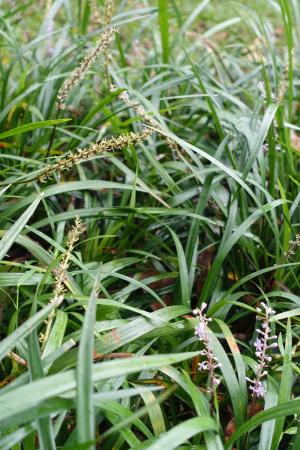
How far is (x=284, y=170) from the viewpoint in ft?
9.05

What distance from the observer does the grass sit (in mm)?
1371

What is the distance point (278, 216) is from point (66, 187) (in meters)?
0.92

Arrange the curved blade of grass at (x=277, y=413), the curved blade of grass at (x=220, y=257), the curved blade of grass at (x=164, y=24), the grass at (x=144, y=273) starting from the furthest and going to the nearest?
the curved blade of grass at (x=164, y=24) → the curved blade of grass at (x=220, y=257) → the curved blade of grass at (x=277, y=413) → the grass at (x=144, y=273)

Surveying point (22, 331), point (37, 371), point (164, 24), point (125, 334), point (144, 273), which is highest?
point (164, 24)

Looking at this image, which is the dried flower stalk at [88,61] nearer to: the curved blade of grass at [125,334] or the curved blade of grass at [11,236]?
the curved blade of grass at [11,236]

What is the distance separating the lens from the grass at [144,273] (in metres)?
1.37

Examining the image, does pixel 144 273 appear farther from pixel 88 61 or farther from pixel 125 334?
pixel 88 61

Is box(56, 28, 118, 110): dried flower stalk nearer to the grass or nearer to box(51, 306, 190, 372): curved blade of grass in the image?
the grass

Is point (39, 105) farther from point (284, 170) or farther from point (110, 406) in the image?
point (110, 406)

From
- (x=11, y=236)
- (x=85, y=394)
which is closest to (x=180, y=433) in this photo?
(x=85, y=394)

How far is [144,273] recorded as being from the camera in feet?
7.99

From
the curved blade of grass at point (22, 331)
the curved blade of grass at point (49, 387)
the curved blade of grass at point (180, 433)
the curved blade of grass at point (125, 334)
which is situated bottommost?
the curved blade of grass at point (125, 334)

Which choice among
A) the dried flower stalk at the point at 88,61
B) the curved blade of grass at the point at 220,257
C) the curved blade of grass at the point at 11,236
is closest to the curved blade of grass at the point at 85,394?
the curved blade of grass at the point at 11,236

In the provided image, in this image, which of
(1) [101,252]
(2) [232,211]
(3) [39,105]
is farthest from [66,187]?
(3) [39,105]
